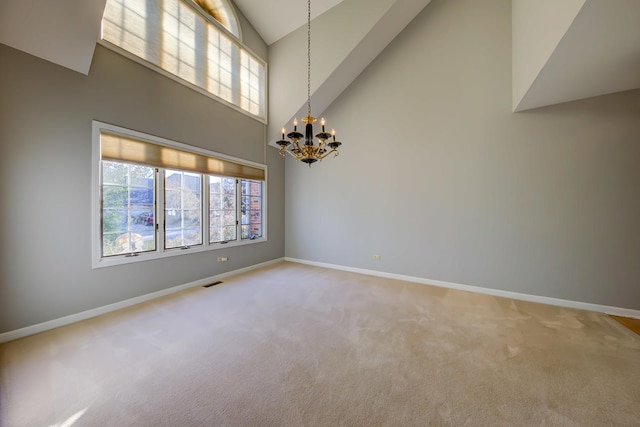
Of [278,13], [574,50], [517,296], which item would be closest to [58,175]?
[278,13]

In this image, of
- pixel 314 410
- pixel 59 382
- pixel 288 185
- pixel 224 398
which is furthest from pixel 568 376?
pixel 288 185

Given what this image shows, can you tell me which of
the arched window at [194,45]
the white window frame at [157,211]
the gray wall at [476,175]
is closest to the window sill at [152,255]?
the white window frame at [157,211]

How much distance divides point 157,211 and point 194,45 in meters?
2.98

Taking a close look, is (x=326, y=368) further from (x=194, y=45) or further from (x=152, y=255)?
(x=194, y=45)

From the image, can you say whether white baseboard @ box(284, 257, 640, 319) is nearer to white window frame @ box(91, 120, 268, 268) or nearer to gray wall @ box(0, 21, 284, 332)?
white window frame @ box(91, 120, 268, 268)

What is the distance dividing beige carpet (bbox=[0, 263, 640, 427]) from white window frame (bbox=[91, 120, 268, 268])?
0.76 meters

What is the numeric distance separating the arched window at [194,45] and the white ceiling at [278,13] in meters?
0.40

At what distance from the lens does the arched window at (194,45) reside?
3.32m

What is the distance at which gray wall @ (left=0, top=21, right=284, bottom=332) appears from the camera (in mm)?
2432

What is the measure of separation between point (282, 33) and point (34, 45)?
414 cm

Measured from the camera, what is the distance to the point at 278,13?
4727 millimetres

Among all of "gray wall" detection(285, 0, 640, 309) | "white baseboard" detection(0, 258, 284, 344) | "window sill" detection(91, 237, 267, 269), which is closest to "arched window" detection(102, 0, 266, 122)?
"gray wall" detection(285, 0, 640, 309)

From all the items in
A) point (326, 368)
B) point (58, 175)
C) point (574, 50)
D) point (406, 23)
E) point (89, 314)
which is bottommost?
point (326, 368)

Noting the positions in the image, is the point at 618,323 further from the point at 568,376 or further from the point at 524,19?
the point at 524,19
